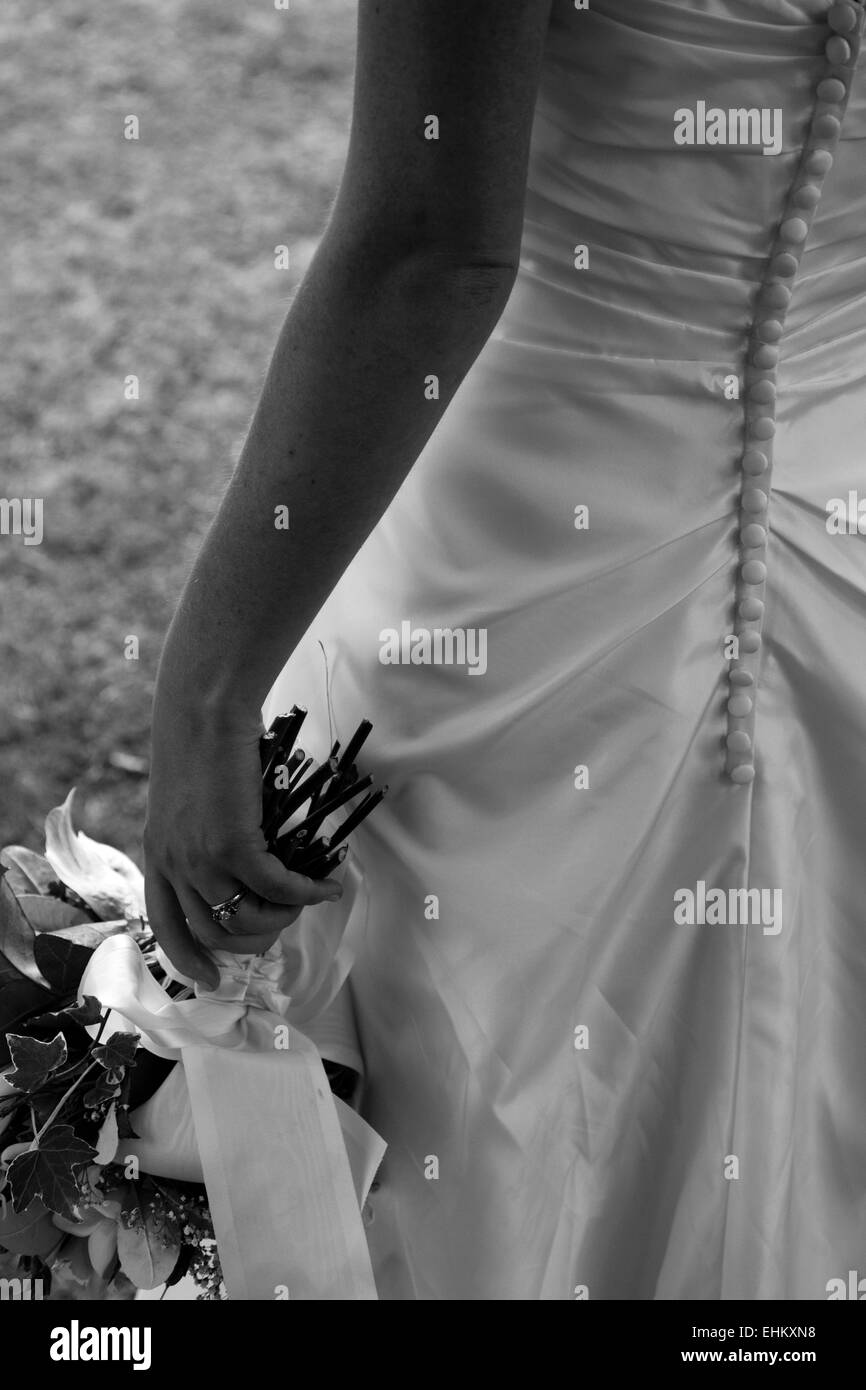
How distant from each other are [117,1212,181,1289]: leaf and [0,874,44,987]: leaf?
225 mm

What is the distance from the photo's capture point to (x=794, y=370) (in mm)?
1044

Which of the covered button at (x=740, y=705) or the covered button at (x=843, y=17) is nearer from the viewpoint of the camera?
the covered button at (x=843, y=17)

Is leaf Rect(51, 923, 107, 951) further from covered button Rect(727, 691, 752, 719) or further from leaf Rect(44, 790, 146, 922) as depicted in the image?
covered button Rect(727, 691, 752, 719)

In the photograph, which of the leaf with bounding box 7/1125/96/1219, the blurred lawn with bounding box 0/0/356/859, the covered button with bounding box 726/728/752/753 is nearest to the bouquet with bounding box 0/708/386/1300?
the leaf with bounding box 7/1125/96/1219

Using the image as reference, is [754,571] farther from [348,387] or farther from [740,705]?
[348,387]

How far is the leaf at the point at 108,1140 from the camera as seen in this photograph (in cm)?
114

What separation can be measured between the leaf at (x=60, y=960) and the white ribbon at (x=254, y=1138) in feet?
0.17

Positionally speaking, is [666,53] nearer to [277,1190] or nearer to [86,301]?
[277,1190]

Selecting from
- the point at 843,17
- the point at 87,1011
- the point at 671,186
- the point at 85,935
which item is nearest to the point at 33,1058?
the point at 87,1011

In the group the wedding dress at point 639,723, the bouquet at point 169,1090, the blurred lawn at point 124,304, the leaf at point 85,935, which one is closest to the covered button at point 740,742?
the wedding dress at point 639,723

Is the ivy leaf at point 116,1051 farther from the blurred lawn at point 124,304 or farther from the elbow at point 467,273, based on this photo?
the blurred lawn at point 124,304

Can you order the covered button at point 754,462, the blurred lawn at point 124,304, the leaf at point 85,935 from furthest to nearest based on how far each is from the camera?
the blurred lawn at point 124,304
the leaf at point 85,935
the covered button at point 754,462

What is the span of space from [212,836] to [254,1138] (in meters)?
0.27

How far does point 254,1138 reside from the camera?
1119 mm
